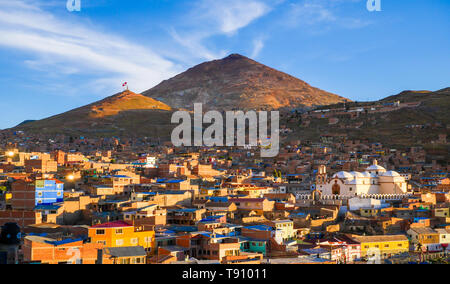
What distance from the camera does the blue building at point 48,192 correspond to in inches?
1061

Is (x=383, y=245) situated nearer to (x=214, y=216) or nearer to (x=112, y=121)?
A: (x=214, y=216)

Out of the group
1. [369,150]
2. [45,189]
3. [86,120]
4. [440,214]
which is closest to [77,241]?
[45,189]

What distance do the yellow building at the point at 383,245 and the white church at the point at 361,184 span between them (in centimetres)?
1334

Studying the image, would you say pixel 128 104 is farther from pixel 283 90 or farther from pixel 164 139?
pixel 283 90

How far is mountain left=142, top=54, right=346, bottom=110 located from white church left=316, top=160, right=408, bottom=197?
9075 centimetres

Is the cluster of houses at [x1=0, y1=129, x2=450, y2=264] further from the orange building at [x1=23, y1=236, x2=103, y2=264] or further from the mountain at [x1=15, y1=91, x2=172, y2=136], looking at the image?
the mountain at [x1=15, y1=91, x2=172, y2=136]

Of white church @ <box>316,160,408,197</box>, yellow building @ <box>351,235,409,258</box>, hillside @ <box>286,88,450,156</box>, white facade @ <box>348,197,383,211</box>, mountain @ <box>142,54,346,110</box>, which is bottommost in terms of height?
yellow building @ <box>351,235,409,258</box>

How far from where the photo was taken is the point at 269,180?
43281 mm

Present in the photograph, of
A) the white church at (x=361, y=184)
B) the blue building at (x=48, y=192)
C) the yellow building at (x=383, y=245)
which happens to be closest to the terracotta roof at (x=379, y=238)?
the yellow building at (x=383, y=245)

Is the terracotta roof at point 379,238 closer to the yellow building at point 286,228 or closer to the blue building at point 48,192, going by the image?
the yellow building at point 286,228

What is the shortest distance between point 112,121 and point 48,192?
76027 mm

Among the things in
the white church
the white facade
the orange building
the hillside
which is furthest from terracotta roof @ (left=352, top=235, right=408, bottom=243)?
the hillside

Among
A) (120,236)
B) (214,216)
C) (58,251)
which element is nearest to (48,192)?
(120,236)

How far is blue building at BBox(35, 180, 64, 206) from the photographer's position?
2695 cm
